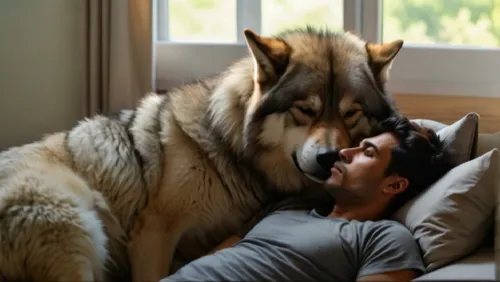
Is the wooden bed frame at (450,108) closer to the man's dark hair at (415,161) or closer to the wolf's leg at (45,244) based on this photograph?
the man's dark hair at (415,161)

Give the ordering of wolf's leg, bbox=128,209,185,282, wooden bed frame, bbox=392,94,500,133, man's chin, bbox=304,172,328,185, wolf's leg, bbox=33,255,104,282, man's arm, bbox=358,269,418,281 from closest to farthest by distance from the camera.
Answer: man's arm, bbox=358,269,418,281, wolf's leg, bbox=33,255,104,282, man's chin, bbox=304,172,328,185, wolf's leg, bbox=128,209,185,282, wooden bed frame, bbox=392,94,500,133

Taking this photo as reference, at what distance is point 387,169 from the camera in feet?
A: 6.77

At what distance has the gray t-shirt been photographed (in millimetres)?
1821

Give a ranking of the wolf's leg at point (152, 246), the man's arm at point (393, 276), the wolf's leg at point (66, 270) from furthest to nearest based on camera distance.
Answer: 1. the wolf's leg at point (152, 246)
2. the wolf's leg at point (66, 270)
3. the man's arm at point (393, 276)

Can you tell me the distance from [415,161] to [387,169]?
0.09 metres

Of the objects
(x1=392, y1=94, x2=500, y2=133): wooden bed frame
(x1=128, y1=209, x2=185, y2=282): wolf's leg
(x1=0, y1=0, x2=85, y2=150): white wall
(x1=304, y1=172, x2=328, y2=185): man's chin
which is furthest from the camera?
(x1=0, y1=0, x2=85, y2=150): white wall

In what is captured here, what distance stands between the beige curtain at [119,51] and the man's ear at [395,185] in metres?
1.42

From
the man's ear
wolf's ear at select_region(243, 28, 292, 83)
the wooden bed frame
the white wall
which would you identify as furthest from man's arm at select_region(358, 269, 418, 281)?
the white wall

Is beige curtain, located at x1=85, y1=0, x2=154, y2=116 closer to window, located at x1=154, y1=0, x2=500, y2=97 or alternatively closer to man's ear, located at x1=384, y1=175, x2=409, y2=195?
window, located at x1=154, y1=0, x2=500, y2=97

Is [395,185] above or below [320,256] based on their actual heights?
above

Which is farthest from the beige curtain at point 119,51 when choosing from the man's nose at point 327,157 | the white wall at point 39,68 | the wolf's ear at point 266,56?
the man's nose at point 327,157

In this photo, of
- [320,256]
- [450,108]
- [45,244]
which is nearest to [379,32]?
[450,108]

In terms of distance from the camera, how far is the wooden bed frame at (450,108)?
2.96 meters

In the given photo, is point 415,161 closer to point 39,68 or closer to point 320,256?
point 320,256
